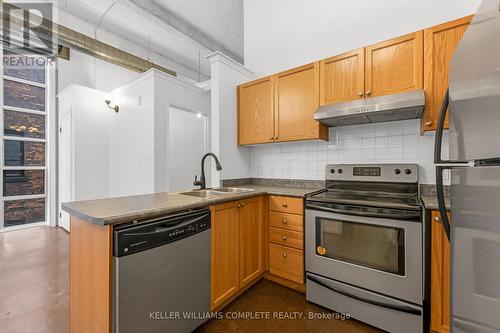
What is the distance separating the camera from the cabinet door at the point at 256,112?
2604 millimetres

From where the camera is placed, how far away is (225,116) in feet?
8.90

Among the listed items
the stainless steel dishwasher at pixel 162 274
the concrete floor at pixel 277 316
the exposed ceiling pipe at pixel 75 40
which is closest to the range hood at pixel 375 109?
the stainless steel dishwasher at pixel 162 274

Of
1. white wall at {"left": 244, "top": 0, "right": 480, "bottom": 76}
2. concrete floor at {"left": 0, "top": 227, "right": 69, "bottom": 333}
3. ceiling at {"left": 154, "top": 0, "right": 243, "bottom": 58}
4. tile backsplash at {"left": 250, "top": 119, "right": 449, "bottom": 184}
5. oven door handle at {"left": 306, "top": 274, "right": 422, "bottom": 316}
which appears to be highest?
ceiling at {"left": 154, "top": 0, "right": 243, "bottom": 58}

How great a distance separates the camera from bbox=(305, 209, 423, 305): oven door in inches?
58.9

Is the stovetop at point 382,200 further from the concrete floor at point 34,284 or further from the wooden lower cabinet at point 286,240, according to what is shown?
the concrete floor at point 34,284

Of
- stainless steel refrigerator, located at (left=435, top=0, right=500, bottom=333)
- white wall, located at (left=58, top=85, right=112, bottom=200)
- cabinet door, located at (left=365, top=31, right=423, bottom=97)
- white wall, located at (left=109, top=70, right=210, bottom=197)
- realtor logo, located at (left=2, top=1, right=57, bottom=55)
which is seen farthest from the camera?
white wall, located at (left=58, top=85, right=112, bottom=200)

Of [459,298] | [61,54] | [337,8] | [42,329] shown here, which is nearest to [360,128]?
[337,8]

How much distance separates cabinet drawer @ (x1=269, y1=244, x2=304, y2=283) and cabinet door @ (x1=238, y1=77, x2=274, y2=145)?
1.20m

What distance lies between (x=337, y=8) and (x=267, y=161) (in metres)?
1.91

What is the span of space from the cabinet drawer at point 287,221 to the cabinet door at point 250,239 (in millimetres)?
119

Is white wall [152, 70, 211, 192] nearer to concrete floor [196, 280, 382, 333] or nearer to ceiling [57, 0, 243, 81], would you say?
ceiling [57, 0, 243, 81]

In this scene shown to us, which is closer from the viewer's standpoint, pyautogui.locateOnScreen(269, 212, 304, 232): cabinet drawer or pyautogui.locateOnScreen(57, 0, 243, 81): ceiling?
pyautogui.locateOnScreen(269, 212, 304, 232): cabinet drawer

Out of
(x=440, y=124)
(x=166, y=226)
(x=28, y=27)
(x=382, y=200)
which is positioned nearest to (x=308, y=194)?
(x=382, y=200)

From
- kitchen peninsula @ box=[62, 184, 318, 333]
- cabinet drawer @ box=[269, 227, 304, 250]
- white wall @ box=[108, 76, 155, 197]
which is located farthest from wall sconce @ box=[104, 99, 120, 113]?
cabinet drawer @ box=[269, 227, 304, 250]
